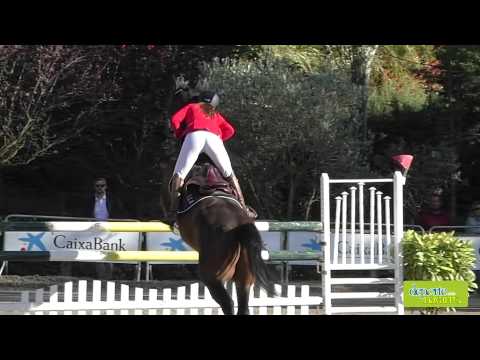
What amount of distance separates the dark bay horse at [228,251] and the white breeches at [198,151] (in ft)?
1.37

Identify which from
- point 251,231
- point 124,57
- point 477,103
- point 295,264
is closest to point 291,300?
point 251,231

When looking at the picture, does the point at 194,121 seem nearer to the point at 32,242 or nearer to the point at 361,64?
the point at 32,242

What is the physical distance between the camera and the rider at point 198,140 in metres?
8.76

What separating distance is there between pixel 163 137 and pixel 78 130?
7.52 feet

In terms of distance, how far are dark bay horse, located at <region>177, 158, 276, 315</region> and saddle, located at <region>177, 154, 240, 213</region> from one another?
13cm

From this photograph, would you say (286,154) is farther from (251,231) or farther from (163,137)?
(251,231)

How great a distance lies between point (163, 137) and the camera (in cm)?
1850

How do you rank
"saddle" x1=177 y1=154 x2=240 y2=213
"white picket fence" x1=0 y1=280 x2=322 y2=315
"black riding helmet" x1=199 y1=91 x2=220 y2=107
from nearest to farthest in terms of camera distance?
1. "saddle" x1=177 y1=154 x2=240 y2=213
2. "black riding helmet" x1=199 y1=91 x2=220 y2=107
3. "white picket fence" x1=0 y1=280 x2=322 y2=315

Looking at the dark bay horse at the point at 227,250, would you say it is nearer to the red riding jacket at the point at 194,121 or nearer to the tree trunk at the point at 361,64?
the red riding jacket at the point at 194,121

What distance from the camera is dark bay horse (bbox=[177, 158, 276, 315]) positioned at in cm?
809

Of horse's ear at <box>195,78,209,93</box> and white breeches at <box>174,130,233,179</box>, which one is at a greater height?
horse's ear at <box>195,78,209,93</box>

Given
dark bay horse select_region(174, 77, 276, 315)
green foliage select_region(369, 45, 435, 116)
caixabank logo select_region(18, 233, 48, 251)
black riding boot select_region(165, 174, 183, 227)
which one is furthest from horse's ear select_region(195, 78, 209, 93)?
dark bay horse select_region(174, 77, 276, 315)

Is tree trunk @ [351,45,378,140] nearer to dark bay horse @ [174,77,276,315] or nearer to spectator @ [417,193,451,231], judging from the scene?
spectator @ [417,193,451,231]

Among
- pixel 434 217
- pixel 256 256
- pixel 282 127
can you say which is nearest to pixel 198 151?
pixel 256 256
